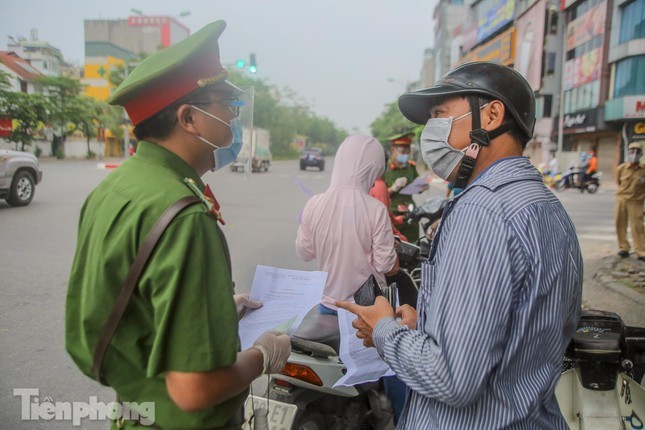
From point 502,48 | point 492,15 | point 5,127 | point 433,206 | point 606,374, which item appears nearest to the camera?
point 606,374

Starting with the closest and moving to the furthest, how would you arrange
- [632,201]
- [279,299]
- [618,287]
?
1. [279,299]
2. [618,287]
3. [632,201]

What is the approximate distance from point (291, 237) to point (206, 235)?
8.10m

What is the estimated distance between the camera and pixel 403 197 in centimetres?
602

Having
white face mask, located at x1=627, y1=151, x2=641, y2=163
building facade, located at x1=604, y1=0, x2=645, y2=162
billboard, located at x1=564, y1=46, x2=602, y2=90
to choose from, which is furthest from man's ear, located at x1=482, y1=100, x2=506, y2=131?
billboard, located at x1=564, y1=46, x2=602, y2=90

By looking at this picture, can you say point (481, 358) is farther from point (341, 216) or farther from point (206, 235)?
point (341, 216)

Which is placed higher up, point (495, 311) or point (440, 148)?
point (440, 148)

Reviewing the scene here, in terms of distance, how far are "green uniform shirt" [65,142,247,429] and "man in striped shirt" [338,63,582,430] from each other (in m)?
0.48

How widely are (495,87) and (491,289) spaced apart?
56 centimetres

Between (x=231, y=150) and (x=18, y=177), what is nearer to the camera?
(x=231, y=150)

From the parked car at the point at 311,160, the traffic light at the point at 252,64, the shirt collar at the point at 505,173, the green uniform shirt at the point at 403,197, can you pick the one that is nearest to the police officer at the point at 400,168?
the green uniform shirt at the point at 403,197

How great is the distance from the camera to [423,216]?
195 inches

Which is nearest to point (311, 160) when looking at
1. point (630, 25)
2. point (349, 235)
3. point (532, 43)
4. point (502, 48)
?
point (532, 43)

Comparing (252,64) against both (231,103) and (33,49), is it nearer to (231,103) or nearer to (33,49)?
(33,49)

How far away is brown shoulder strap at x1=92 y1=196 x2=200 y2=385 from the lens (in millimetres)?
1074
